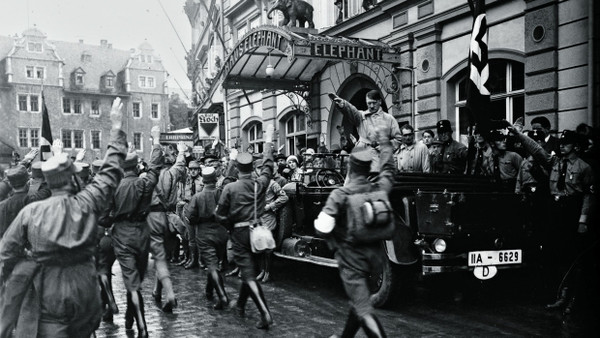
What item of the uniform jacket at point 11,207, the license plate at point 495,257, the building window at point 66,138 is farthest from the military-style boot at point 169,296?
the building window at point 66,138

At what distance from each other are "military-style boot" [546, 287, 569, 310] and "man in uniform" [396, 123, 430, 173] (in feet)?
9.53

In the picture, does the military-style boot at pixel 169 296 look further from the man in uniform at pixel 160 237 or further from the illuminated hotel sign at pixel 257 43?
the illuminated hotel sign at pixel 257 43

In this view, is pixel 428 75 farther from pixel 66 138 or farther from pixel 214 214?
pixel 66 138

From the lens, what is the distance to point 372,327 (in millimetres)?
4785

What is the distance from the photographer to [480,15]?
9672 millimetres

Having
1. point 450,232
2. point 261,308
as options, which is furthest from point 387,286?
point 261,308

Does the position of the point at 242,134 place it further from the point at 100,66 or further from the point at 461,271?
the point at 100,66

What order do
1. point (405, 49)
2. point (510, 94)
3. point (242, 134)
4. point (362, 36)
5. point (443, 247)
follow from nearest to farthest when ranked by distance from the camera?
point (443, 247)
point (510, 94)
point (405, 49)
point (362, 36)
point (242, 134)

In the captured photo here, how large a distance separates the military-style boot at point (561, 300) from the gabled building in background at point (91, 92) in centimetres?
3942

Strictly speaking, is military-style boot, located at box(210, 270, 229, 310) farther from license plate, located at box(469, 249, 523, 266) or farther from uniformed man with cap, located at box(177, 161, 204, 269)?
uniformed man with cap, located at box(177, 161, 204, 269)

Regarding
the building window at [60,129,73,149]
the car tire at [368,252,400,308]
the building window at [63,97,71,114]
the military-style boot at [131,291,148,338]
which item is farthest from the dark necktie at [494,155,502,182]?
the building window at [63,97,71,114]

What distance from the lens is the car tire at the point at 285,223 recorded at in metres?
9.69

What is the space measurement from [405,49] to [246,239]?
28.2 ft

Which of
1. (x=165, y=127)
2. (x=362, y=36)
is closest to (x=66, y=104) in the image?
(x=165, y=127)
